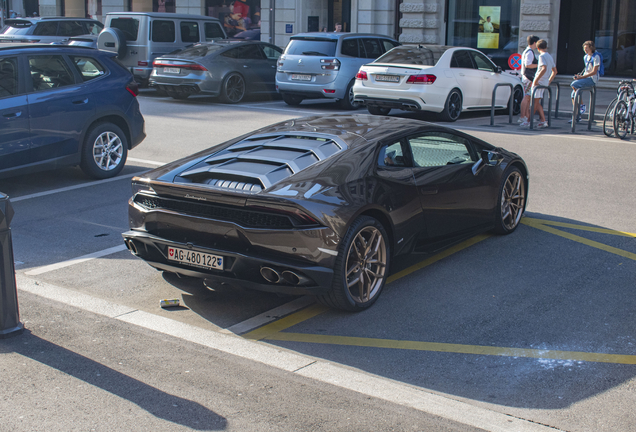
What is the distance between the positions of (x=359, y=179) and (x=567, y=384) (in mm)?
2005

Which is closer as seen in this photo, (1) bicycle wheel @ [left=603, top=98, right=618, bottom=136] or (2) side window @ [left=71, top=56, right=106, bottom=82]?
(2) side window @ [left=71, top=56, right=106, bottom=82]

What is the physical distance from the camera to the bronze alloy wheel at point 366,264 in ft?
17.3

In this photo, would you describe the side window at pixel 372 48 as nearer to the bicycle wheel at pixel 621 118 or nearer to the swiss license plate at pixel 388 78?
the swiss license plate at pixel 388 78

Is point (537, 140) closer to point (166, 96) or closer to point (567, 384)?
point (567, 384)

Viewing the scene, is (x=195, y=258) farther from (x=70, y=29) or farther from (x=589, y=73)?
(x=70, y=29)

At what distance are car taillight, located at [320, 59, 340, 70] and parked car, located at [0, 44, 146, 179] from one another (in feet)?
25.8

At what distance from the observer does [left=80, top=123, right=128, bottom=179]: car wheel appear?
9.68m

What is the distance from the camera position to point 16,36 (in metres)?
23.0

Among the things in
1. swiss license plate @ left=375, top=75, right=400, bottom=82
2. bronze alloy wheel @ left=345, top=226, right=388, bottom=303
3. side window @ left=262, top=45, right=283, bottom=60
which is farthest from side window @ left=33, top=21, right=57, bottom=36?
bronze alloy wheel @ left=345, top=226, right=388, bottom=303

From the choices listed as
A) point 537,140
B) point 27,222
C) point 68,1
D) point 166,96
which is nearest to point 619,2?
point 537,140

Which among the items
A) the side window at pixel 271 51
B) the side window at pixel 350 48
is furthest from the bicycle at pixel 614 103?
the side window at pixel 271 51

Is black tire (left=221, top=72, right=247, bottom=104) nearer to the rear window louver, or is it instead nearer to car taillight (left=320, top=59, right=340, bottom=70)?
car taillight (left=320, top=59, right=340, bottom=70)

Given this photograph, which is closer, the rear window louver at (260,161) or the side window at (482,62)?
Result: the rear window louver at (260,161)

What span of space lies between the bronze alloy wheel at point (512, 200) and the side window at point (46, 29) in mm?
20308
